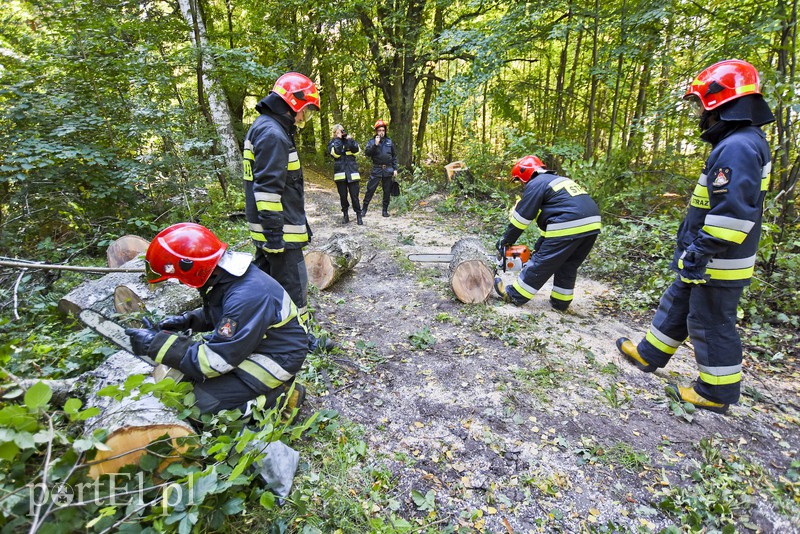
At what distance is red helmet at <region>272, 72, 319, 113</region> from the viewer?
125 inches

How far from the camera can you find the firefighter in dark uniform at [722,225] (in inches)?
101

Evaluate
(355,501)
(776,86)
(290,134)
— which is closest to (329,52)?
(290,134)

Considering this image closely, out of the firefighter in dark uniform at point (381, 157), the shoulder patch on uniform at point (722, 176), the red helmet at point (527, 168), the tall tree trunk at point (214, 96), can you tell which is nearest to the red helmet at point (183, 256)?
the shoulder patch on uniform at point (722, 176)

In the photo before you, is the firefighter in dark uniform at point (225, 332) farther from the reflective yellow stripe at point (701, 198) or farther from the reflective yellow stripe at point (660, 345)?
the reflective yellow stripe at point (701, 198)

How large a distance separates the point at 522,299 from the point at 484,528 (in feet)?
9.44

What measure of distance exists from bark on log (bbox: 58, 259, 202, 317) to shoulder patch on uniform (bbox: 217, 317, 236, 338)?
160cm

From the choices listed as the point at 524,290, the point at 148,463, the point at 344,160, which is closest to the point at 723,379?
the point at 524,290

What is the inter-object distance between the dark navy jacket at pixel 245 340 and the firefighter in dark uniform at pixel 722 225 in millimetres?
2745

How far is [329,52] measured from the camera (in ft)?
41.8

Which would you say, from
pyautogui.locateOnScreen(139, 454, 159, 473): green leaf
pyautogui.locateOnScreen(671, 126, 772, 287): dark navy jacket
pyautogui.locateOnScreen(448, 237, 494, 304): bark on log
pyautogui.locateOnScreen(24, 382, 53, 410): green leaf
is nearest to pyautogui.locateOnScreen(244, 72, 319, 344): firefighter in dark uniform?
pyautogui.locateOnScreen(139, 454, 159, 473): green leaf

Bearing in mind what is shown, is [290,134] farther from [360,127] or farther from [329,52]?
[360,127]

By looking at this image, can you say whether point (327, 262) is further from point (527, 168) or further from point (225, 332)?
point (225, 332)

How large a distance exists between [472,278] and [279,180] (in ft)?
7.86

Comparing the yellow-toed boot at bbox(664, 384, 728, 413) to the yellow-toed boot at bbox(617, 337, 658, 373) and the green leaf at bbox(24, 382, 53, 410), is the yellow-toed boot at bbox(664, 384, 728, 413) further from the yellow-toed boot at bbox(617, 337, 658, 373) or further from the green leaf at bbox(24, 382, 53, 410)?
the green leaf at bbox(24, 382, 53, 410)
